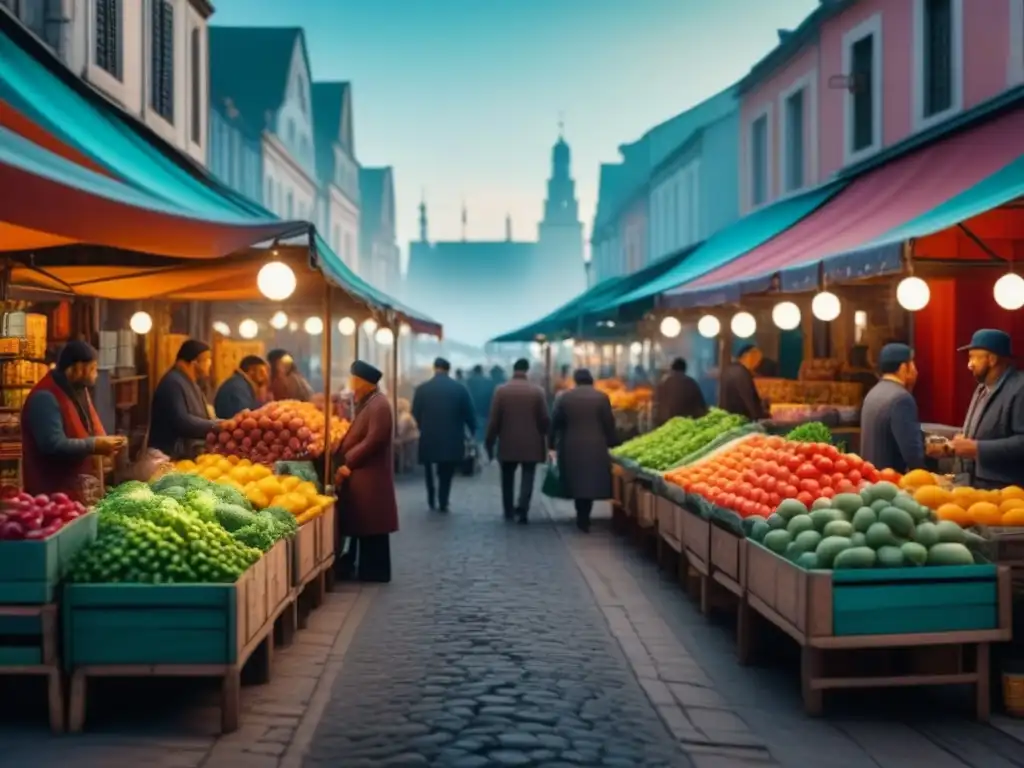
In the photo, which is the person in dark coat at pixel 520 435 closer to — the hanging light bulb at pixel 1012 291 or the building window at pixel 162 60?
the building window at pixel 162 60

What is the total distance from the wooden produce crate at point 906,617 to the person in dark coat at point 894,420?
3.22 metres

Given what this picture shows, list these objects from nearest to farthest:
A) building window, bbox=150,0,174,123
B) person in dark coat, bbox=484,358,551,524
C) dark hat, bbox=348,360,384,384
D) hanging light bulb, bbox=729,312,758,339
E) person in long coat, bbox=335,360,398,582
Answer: person in long coat, bbox=335,360,398,582
dark hat, bbox=348,360,384,384
hanging light bulb, bbox=729,312,758,339
person in dark coat, bbox=484,358,551,524
building window, bbox=150,0,174,123

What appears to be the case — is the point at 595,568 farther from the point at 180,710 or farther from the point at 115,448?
the point at 180,710

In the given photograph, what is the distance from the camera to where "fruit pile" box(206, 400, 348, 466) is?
11797 mm

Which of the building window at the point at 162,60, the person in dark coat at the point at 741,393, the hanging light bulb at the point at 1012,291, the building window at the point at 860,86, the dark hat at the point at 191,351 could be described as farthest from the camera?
the building window at the point at 860,86

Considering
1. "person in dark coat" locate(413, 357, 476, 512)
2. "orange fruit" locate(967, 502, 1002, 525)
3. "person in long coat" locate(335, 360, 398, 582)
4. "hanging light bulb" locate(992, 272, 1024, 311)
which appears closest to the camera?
"orange fruit" locate(967, 502, 1002, 525)

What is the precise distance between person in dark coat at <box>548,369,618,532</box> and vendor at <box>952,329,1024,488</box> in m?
6.89

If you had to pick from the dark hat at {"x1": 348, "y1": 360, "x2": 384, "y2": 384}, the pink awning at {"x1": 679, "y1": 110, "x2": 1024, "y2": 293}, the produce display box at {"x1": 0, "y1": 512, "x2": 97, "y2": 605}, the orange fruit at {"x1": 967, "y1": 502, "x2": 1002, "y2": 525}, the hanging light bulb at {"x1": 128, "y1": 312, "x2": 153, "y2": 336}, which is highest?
the pink awning at {"x1": 679, "y1": 110, "x2": 1024, "y2": 293}

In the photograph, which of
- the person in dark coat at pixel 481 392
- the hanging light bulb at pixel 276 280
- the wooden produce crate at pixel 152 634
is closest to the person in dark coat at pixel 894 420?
the hanging light bulb at pixel 276 280

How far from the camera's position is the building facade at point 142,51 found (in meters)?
14.4

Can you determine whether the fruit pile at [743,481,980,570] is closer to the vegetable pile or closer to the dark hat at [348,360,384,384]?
the vegetable pile

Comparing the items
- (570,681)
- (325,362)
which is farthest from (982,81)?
(570,681)

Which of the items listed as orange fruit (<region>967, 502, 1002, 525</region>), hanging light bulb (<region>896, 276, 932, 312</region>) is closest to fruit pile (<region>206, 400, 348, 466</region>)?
hanging light bulb (<region>896, 276, 932, 312</region>)

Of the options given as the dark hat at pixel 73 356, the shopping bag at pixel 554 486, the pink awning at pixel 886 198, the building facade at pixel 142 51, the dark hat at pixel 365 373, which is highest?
the building facade at pixel 142 51
